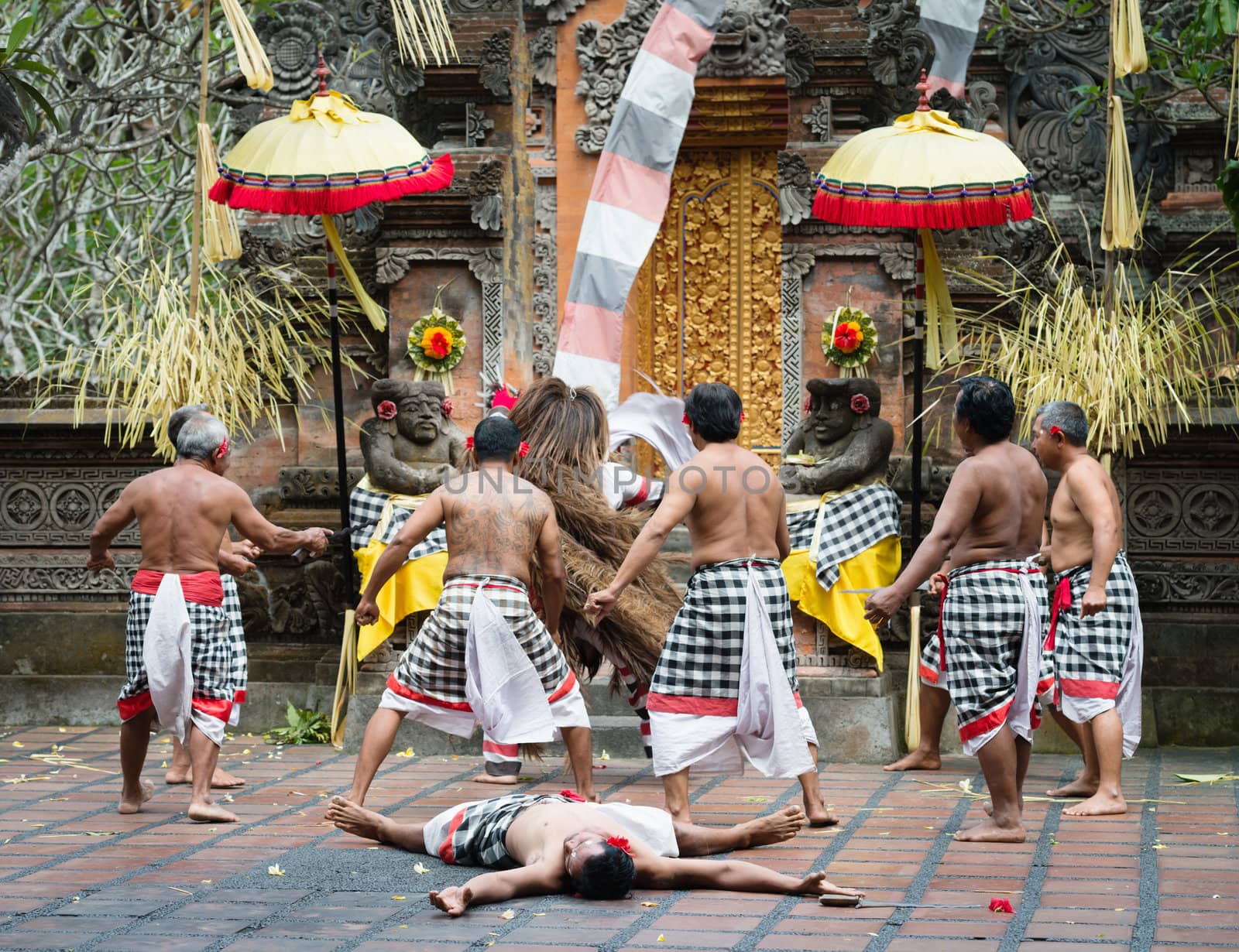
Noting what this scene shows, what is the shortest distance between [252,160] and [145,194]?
699 centimetres

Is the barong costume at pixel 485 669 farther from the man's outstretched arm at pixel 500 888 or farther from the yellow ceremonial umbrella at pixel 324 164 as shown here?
the yellow ceremonial umbrella at pixel 324 164

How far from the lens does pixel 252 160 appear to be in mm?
8109

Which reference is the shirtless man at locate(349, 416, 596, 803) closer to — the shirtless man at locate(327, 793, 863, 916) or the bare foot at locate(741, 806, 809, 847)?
the shirtless man at locate(327, 793, 863, 916)

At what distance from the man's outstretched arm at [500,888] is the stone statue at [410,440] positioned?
3.88m

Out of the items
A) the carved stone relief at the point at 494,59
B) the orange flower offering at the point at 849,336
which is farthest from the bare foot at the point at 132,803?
the carved stone relief at the point at 494,59

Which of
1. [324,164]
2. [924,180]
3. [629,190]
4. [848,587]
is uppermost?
[629,190]

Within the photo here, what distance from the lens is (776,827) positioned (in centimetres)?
579

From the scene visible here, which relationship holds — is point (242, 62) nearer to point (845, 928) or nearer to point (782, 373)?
point (782, 373)

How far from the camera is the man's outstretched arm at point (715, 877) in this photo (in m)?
5.22

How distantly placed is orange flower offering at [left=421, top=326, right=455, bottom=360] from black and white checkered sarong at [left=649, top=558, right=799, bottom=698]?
11.8 ft

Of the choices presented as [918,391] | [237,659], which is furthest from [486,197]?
[237,659]

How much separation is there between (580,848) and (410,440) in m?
4.27

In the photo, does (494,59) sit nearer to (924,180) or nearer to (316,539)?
(924,180)

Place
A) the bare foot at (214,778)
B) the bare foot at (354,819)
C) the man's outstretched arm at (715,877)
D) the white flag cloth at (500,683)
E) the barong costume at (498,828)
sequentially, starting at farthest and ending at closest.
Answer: the bare foot at (214,778), the white flag cloth at (500,683), the bare foot at (354,819), the barong costume at (498,828), the man's outstretched arm at (715,877)
